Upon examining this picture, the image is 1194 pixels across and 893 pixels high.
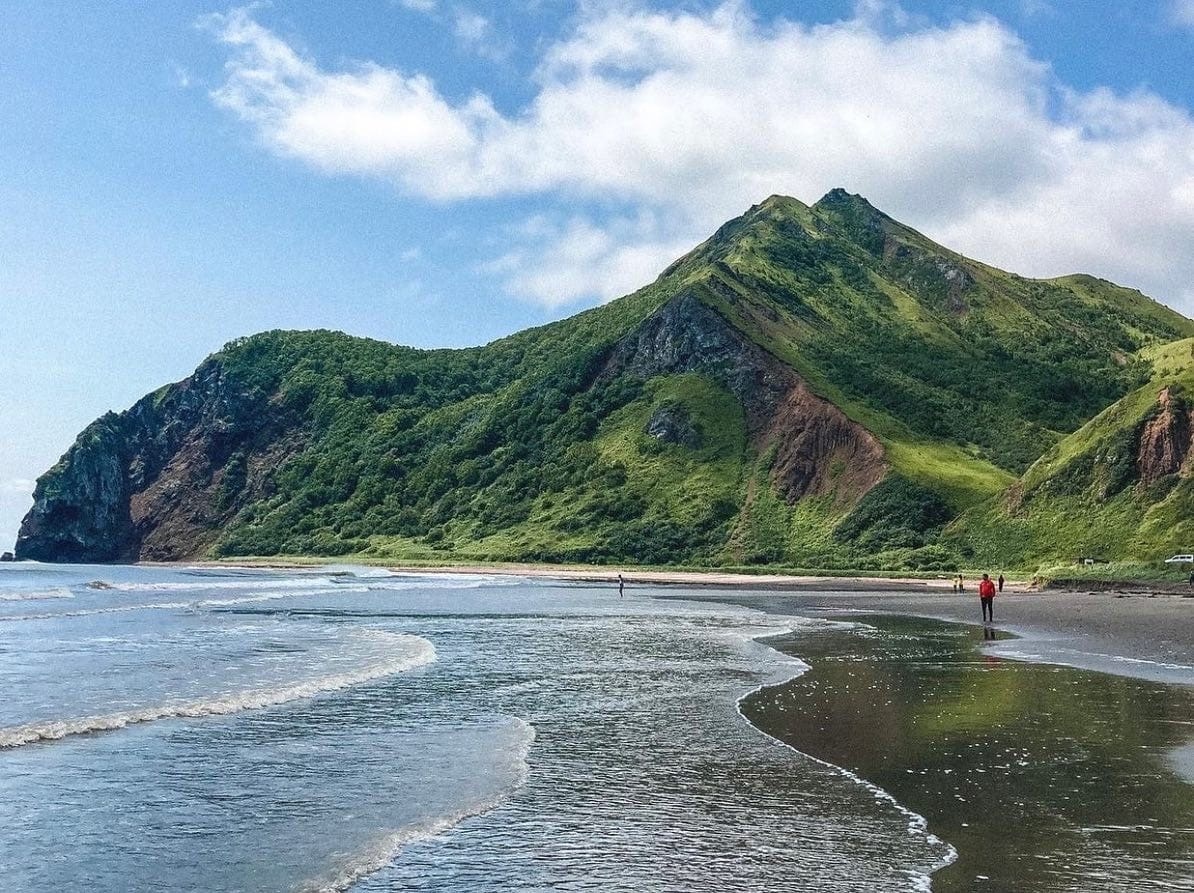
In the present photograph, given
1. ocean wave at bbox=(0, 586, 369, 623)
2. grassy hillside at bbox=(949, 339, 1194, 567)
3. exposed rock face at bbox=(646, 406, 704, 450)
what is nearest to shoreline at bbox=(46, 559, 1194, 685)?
grassy hillside at bbox=(949, 339, 1194, 567)

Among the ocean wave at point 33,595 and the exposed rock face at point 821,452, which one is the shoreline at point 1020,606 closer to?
the exposed rock face at point 821,452

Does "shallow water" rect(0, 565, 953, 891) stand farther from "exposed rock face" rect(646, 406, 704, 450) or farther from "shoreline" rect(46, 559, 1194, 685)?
"exposed rock face" rect(646, 406, 704, 450)

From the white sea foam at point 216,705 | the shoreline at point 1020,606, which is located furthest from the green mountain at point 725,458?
the white sea foam at point 216,705

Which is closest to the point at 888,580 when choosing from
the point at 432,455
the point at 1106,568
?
the point at 1106,568

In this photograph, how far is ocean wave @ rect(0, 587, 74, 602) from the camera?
68875mm

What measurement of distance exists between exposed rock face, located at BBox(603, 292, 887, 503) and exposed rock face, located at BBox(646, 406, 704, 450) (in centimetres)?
918

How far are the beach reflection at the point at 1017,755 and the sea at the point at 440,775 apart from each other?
0.28m

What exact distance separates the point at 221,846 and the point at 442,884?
319 centimetres

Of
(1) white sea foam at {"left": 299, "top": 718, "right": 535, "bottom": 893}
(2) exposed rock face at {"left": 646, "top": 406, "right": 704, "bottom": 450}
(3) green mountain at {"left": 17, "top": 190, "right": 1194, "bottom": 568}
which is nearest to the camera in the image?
(1) white sea foam at {"left": 299, "top": 718, "right": 535, "bottom": 893}

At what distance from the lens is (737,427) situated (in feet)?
535

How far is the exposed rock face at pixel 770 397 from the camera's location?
143 meters

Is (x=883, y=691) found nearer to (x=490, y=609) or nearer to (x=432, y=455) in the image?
(x=490, y=609)

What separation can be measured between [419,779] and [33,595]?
229ft

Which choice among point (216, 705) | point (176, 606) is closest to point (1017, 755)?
point (216, 705)
